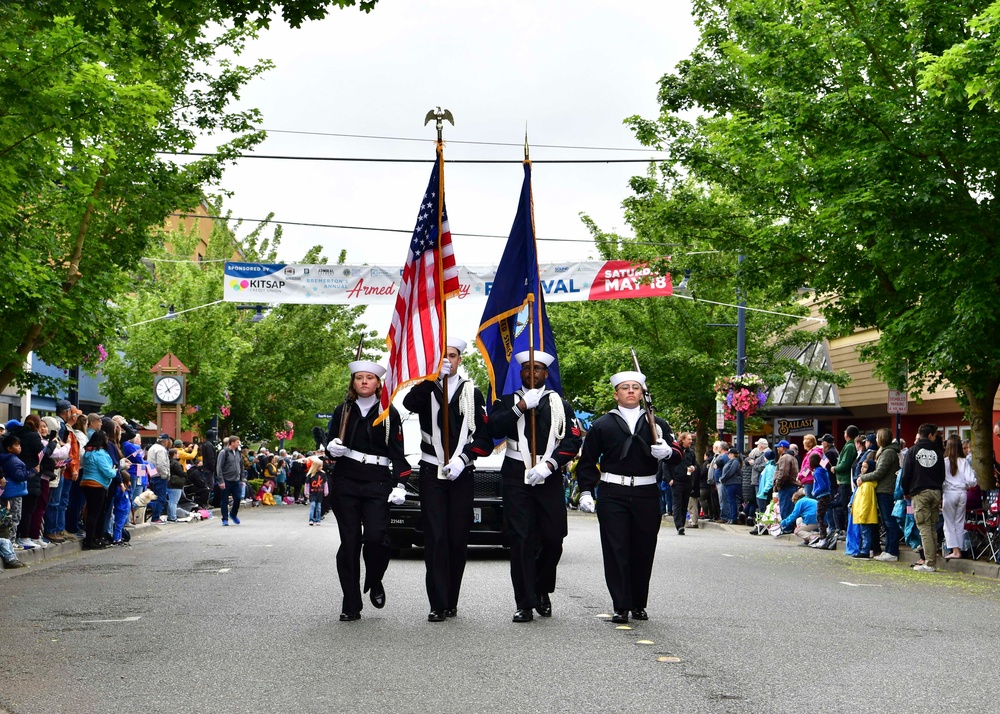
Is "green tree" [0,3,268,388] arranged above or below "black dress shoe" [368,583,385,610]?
above

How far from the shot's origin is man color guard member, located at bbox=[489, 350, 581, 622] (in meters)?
10.0

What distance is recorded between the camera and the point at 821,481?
2100 cm

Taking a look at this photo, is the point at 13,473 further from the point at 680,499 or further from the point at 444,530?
the point at 680,499

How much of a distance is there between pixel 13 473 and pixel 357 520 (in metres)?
6.61

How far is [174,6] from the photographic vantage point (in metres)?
11.2

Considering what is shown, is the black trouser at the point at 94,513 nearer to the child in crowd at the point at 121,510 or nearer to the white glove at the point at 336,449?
the child in crowd at the point at 121,510

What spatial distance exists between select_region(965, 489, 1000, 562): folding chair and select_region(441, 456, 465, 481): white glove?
352 inches

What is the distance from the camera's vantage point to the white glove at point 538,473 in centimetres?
990

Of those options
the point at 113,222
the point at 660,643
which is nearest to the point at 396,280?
the point at 113,222

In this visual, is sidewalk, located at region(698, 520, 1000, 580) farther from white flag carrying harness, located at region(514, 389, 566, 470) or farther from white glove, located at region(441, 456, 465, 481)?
white glove, located at region(441, 456, 465, 481)

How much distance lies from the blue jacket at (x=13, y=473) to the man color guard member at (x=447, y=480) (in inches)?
266

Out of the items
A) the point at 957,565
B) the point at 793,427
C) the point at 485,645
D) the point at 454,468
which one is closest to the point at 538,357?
the point at 454,468

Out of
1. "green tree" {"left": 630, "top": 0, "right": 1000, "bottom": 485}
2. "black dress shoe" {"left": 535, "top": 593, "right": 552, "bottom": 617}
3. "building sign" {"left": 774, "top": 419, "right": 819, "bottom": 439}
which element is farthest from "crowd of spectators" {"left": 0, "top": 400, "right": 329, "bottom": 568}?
"building sign" {"left": 774, "top": 419, "right": 819, "bottom": 439}

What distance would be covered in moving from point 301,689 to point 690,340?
31764mm
